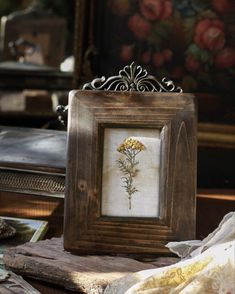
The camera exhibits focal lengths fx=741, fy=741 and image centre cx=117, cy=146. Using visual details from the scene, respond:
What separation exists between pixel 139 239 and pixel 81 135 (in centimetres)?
20

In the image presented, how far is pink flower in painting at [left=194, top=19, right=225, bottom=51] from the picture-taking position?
88.7 inches

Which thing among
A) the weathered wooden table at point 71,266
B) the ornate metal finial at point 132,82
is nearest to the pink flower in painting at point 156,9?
the ornate metal finial at point 132,82

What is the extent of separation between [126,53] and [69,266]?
1.24 m

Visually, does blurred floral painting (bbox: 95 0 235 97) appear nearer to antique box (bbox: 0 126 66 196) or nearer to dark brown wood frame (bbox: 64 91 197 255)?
antique box (bbox: 0 126 66 196)

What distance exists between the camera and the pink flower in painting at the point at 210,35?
2.25 meters

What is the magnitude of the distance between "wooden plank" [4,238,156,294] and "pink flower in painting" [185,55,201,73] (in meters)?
1.13

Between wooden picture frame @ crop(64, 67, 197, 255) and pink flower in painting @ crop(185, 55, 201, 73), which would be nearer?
wooden picture frame @ crop(64, 67, 197, 255)

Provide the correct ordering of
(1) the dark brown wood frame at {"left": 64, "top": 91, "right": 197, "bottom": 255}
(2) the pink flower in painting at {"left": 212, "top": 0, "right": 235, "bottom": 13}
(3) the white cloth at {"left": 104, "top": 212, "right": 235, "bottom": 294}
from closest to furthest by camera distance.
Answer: (3) the white cloth at {"left": 104, "top": 212, "right": 235, "bottom": 294} → (1) the dark brown wood frame at {"left": 64, "top": 91, "right": 197, "bottom": 255} → (2) the pink flower in painting at {"left": 212, "top": 0, "right": 235, "bottom": 13}

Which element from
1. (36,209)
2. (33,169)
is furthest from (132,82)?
(36,209)

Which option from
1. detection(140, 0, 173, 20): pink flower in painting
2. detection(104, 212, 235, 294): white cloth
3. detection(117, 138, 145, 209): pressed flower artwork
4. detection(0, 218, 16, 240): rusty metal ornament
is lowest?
detection(0, 218, 16, 240): rusty metal ornament

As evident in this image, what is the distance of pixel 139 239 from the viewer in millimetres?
1243

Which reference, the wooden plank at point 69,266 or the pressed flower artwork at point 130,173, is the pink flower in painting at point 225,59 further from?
the wooden plank at point 69,266

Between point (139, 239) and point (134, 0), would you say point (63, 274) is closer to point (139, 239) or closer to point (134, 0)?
point (139, 239)

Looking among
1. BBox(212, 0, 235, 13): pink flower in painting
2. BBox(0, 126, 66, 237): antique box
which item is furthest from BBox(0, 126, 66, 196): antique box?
BBox(212, 0, 235, 13): pink flower in painting
